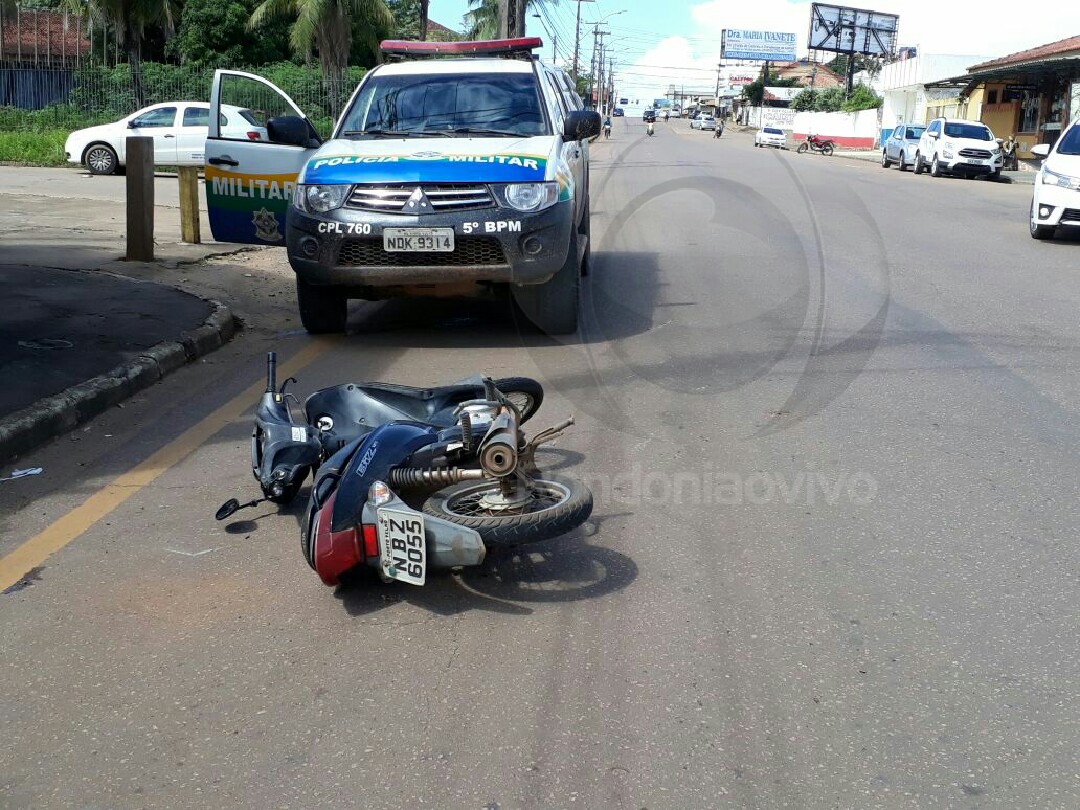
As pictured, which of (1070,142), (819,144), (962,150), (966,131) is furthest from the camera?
(819,144)

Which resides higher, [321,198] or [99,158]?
[99,158]

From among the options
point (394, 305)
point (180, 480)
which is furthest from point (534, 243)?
point (180, 480)

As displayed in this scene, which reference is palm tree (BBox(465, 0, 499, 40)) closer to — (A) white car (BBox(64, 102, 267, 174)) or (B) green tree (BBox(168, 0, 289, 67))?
(B) green tree (BBox(168, 0, 289, 67))

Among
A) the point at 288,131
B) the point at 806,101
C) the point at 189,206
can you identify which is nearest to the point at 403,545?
the point at 288,131

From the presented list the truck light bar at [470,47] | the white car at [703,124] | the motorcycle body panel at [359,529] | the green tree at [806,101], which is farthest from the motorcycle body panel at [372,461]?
the white car at [703,124]

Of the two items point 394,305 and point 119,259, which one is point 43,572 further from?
point 119,259

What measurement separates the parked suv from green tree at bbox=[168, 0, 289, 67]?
24247mm

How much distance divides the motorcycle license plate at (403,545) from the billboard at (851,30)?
A: 9914cm

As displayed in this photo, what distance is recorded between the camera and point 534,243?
24.5 feet

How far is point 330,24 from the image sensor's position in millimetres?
37062

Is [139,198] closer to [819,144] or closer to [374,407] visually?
[374,407]

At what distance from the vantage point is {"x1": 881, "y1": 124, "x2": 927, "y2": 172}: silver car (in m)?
37.3

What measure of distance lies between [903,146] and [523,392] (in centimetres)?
3603

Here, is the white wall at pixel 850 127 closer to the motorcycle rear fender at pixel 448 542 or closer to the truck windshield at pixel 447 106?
the truck windshield at pixel 447 106
